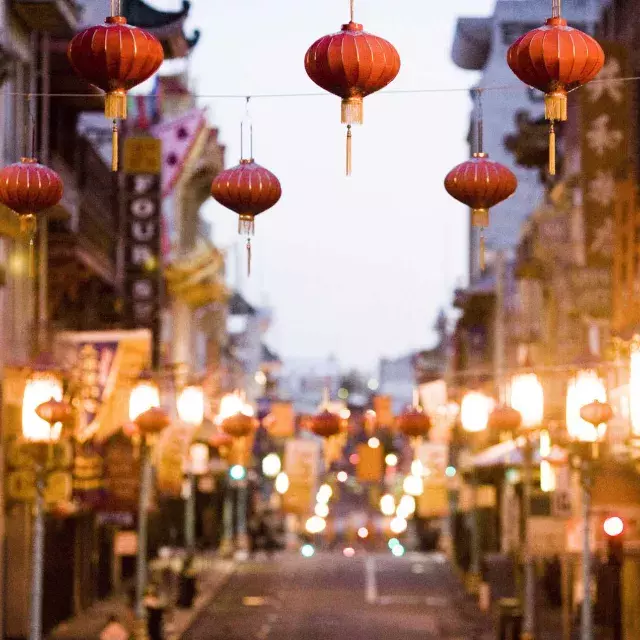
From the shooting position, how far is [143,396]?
31.0 metres

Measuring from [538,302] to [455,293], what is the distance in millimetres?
24734

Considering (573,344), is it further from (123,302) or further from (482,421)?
(123,302)

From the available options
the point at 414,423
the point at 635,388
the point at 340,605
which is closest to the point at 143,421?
the point at 414,423

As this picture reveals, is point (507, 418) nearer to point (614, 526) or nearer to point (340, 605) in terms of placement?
point (614, 526)

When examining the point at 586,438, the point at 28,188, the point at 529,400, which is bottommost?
the point at 586,438

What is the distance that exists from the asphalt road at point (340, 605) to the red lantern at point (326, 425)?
9.14 meters

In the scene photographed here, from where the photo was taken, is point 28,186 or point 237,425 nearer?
point 28,186

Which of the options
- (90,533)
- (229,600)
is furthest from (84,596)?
(229,600)

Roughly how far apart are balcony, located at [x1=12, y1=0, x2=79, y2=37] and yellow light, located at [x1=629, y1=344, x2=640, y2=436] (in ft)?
50.8

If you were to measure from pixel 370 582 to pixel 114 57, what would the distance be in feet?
141

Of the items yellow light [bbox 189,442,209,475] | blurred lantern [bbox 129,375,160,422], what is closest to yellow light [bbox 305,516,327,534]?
yellow light [bbox 189,442,209,475]

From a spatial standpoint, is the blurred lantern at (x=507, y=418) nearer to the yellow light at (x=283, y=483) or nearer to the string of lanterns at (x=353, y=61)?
the string of lanterns at (x=353, y=61)

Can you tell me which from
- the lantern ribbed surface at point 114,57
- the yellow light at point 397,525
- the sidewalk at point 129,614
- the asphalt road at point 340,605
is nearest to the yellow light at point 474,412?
the asphalt road at point 340,605

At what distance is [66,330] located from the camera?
130 ft
